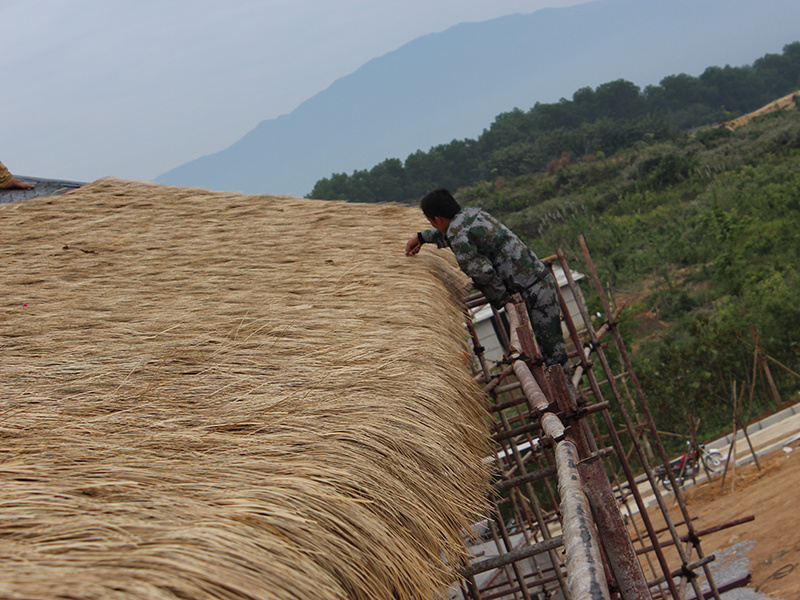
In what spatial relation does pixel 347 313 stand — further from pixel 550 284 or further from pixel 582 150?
pixel 582 150

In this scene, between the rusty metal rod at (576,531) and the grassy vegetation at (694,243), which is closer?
the rusty metal rod at (576,531)

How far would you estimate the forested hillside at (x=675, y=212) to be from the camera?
13062 mm

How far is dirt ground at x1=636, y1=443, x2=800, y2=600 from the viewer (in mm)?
6582

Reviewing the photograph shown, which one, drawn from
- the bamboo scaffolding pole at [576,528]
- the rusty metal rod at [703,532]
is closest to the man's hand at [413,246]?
the bamboo scaffolding pole at [576,528]

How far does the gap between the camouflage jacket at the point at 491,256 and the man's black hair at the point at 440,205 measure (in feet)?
0.17

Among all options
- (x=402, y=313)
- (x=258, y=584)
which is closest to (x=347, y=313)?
(x=402, y=313)

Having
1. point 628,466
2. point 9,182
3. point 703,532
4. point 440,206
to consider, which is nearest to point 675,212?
point 703,532

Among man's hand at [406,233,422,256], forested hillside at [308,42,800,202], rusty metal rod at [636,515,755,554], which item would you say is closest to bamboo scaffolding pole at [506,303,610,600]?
man's hand at [406,233,422,256]

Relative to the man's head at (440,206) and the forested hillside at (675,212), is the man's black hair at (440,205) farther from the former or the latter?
the forested hillside at (675,212)

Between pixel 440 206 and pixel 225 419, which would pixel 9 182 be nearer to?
pixel 440 206

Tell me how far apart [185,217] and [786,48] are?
8509 centimetres

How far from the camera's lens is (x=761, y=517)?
8125mm

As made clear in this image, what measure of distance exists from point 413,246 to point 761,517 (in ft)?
23.3

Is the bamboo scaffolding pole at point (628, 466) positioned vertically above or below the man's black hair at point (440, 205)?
below
